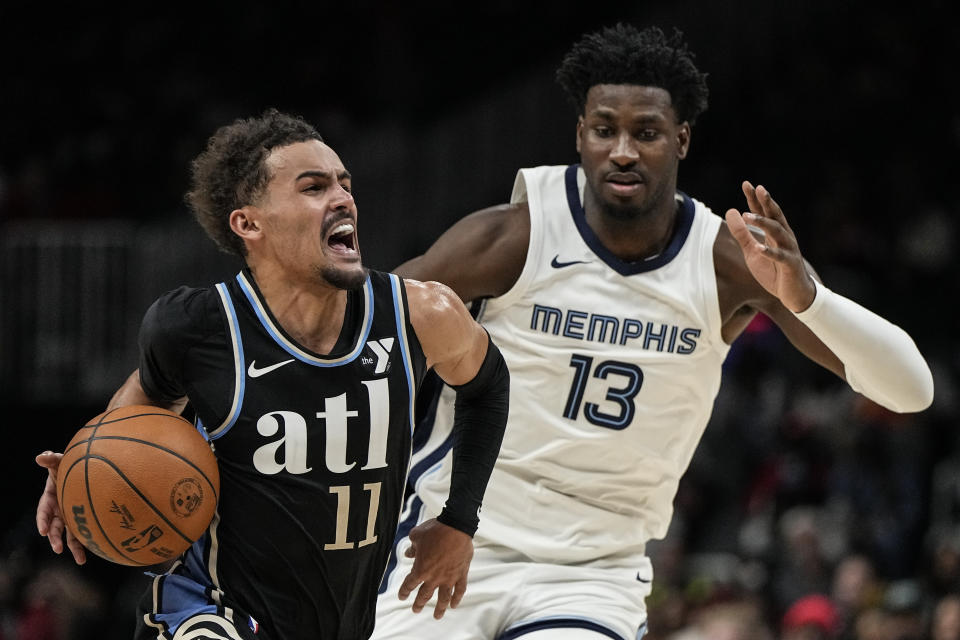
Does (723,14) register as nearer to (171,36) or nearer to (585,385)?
(171,36)

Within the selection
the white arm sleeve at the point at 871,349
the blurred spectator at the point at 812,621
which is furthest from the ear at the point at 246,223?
the blurred spectator at the point at 812,621

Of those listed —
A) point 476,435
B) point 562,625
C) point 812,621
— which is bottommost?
point 812,621

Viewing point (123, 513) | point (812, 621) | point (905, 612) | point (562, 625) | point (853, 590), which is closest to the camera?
point (123, 513)

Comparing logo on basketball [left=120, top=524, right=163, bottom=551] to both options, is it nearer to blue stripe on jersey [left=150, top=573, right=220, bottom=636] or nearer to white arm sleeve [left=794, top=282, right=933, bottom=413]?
blue stripe on jersey [left=150, top=573, right=220, bottom=636]

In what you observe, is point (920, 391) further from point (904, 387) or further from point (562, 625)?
point (562, 625)

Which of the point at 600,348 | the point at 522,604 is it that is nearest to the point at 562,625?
the point at 522,604

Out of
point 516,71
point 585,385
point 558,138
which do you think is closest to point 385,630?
point 585,385

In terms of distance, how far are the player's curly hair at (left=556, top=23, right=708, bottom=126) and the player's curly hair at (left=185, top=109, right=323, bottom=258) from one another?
1.27 metres

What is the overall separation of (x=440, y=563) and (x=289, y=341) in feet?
2.67

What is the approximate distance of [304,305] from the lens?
13.0ft

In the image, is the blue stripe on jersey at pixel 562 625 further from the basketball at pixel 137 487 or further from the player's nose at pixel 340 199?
the player's nose at pixel 340 199

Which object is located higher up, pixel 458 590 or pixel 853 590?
pixel 458 590

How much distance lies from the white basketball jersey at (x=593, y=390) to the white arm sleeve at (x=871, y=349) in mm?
505

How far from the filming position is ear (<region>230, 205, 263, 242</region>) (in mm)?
3973
